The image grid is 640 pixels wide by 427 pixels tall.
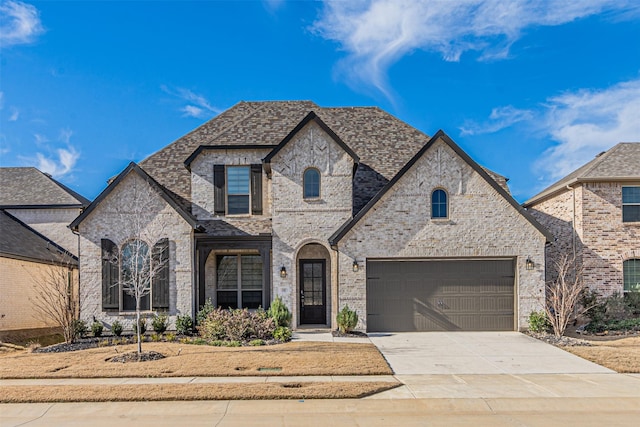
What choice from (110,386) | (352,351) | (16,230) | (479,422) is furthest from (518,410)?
(16,230)

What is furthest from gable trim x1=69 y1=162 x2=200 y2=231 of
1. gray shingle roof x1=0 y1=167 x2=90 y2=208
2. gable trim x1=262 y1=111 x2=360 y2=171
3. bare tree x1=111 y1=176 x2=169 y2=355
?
gray shingle roof x1=0 y1=167 x2=90 y2=208

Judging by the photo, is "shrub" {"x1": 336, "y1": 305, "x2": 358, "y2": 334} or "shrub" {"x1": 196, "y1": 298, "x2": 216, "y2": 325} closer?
"shrub" {"x1": 336, "y1": 305, "x2": 358, "y2": 334}

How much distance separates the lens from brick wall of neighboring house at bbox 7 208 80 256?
22703 mm

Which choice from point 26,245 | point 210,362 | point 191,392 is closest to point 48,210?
point 26,245

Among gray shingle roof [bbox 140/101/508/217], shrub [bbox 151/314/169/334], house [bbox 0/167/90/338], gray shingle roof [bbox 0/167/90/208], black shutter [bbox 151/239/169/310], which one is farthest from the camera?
gray shingle roof [bbox 0/167/90/208]

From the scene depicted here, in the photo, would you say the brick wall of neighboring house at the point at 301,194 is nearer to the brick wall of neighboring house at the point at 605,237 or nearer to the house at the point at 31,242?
the house at the point at 31,242

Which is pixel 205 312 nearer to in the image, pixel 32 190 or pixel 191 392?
pixel 191 392

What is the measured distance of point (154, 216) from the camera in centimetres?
1678

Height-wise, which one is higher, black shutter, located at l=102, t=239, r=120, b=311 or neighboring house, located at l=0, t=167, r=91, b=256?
neighboring house, located at l=0, t=167, r=91, b=256

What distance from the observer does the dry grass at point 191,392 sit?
337 inches

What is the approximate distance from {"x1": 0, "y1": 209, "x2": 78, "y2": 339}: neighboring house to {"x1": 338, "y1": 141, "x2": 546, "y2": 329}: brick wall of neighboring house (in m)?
10.2

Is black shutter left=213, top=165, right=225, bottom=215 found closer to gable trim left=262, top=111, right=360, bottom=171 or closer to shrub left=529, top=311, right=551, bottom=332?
gable trim left=262, top=111, right=360, bottom=171

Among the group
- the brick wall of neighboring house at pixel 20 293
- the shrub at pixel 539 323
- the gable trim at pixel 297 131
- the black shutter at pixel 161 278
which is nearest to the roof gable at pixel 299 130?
the gable trim at pixel 297 131

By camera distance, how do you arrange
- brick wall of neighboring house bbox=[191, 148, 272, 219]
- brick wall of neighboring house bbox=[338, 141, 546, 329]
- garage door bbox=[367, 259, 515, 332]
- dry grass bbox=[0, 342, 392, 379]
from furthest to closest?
brick wall of neighboring house bbox=[191, 148, 272, 219] → garage door bbox=[367, 259, 515, 332] → brick wall of neighboring house bbox=[338, 141, 546, 329] → dry grass bbox=[0, 342, 392, 379]
